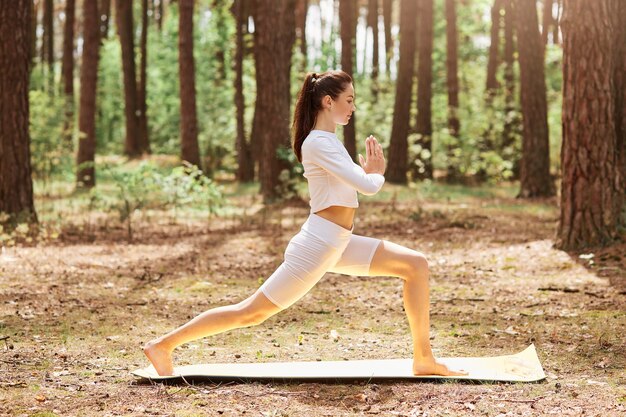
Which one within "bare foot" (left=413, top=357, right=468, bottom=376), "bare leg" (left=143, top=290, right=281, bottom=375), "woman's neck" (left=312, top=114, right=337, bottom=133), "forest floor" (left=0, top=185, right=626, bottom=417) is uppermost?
"woman's neck" (left=312, top=114, right=337, bottom=133)

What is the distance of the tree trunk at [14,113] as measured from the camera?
13.3m

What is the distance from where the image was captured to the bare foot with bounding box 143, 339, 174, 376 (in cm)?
565

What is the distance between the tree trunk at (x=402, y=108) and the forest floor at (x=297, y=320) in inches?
407

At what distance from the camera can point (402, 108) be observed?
25.1 metres

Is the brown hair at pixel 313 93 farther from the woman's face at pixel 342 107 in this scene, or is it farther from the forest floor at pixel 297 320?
the forest floor at pixel 297 320

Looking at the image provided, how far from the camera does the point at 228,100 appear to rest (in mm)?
33906

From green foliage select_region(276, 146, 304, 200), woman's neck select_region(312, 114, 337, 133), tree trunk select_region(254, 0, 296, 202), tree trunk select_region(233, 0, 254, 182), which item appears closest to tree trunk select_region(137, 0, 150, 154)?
tree trunk select_region(233, 0, 254, 182)

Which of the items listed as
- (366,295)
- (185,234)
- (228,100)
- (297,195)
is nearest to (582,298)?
(366,295)

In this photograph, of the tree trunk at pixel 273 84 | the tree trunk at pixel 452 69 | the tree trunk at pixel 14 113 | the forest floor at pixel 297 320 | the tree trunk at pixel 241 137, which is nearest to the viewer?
the forest floor at pixel 297 320

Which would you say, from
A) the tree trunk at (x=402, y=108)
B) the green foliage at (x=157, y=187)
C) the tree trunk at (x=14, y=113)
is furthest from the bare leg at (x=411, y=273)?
the tree trunk at (x=402, y=108)

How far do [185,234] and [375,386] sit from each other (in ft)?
29.9

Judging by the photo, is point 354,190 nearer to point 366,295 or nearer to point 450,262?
point 366,295

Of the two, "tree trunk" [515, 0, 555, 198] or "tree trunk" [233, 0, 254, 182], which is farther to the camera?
"tree trunk" [233, 0, 254, 182]

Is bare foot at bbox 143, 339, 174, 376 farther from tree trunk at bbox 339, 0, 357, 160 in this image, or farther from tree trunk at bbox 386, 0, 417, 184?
tree trunk at bbox 386, 0, 417, 184
